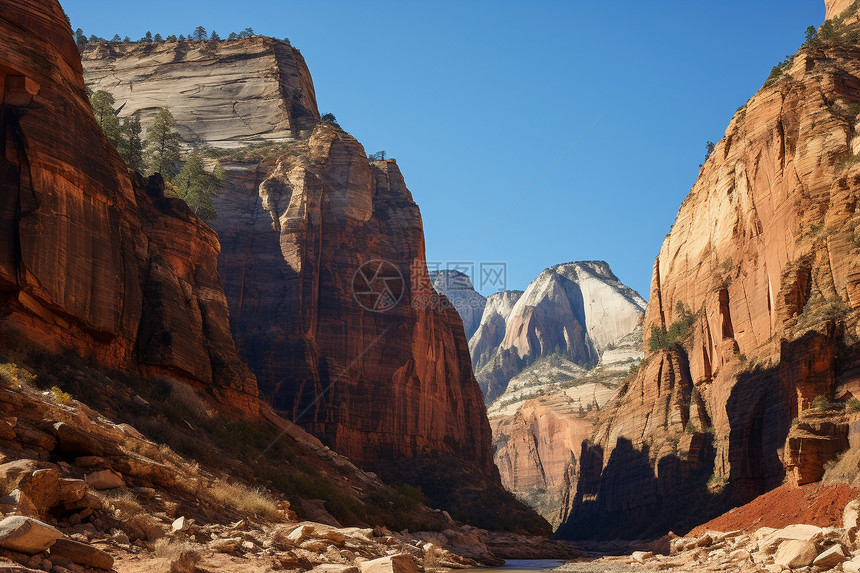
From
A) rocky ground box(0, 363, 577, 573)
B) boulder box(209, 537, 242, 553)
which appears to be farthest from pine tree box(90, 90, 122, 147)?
boulder box(209, 537, 242, 553)

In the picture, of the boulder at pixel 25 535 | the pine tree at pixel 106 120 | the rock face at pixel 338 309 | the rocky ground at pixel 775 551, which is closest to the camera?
the boulder at pixel 25 535

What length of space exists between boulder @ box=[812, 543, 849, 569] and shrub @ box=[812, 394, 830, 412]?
68.1ft

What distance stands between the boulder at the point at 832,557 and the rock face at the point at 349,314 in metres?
40.6

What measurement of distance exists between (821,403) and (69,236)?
123 ft

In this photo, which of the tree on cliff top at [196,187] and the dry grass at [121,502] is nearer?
the dry grass at [121,502]

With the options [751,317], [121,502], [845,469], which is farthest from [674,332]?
[121,502]

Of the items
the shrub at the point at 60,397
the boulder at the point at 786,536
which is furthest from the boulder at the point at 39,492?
the boulder at the point at 786,536

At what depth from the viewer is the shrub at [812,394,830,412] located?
40.2 metres

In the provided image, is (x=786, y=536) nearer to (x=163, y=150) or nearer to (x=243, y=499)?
(x=243, y=499)

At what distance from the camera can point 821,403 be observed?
40.7 metres

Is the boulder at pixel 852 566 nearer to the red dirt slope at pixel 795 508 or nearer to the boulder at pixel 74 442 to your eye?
the red dirt slope at pixel 795 508

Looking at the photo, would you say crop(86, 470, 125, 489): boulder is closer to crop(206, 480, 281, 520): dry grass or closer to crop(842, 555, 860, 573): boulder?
crop(206, 480, 281, 520): dry grass

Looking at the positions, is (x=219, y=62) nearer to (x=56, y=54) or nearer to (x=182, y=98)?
(x=182, y=98)

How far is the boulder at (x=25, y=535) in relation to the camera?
9805 millimetres
